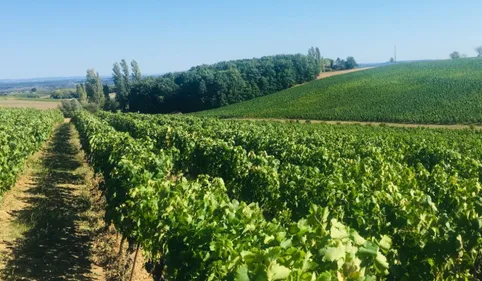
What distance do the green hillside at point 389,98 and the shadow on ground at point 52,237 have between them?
50768 mm

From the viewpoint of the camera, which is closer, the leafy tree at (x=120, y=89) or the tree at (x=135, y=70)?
the leafy tree at (x=120, y=89)

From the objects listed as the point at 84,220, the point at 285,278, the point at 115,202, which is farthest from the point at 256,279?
the point at 84,220

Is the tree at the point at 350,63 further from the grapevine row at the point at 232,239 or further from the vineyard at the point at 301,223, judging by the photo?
the grapevine row at the point at 232,239

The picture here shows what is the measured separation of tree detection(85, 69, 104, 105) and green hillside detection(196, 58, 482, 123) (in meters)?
46.9

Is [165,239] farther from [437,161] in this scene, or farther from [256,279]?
[437,161]

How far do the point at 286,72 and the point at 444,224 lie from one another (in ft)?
315

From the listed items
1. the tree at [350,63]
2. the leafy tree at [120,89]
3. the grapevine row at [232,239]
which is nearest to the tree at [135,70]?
the leafy tree at [120,89]

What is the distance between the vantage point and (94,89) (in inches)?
4569

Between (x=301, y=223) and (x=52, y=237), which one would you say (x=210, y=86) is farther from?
(x=301, y=223)

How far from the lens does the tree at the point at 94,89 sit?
11338 centimetres

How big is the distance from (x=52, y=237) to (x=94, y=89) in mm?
112799

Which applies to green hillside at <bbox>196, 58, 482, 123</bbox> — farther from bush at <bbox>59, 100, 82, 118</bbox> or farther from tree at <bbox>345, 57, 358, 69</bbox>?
tree at <bbox>345, 57, 358, 69</bbox>

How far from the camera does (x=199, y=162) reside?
50.2 ft

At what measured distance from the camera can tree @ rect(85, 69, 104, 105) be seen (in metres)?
113
